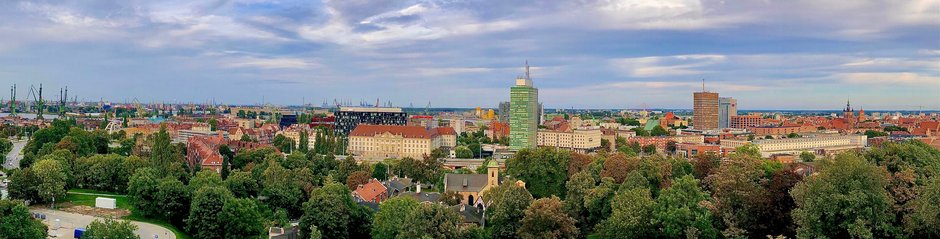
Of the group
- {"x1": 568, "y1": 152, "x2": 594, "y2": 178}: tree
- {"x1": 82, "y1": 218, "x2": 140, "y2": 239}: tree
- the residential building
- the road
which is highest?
the residential building

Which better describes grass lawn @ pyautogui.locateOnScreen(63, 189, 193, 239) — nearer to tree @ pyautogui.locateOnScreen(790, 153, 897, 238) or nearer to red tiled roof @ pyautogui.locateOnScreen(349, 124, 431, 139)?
tree @ pyautogui.locateOnScreen(790, 153, 897, 238)

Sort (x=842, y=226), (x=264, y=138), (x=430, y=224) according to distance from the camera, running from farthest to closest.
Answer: (x=264, y=138) → (x=430, y=224) → (x=842, y=226)

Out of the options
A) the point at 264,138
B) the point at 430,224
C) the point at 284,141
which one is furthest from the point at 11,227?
the point at 264,138

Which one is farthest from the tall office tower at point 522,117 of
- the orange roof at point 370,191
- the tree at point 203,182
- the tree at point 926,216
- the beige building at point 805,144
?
the tree at point 926,216

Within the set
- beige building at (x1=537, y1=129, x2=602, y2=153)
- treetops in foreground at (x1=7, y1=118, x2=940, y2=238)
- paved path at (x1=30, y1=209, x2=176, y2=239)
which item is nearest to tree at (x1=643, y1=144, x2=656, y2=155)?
beige building at (x1=537, y1=129, x2=602, y2=153)

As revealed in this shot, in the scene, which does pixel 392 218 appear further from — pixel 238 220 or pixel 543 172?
pixel 543 172

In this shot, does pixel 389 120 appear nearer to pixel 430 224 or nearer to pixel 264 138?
pixel 264 138
